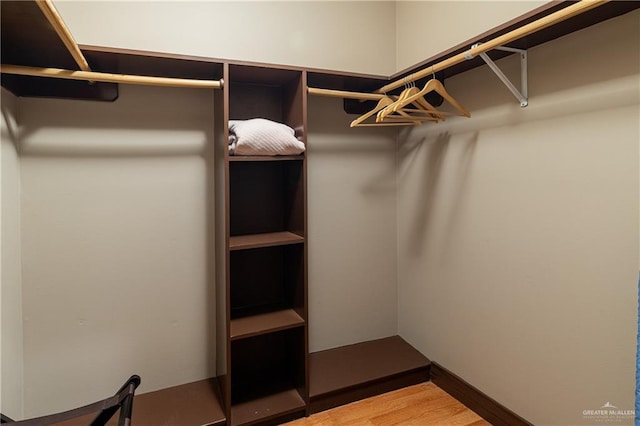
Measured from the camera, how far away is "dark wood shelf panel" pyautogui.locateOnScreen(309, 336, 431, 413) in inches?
74.9

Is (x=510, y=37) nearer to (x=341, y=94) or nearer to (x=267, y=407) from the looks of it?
(x=341, y=94)

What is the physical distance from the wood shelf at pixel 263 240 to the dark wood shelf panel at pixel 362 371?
0.80m

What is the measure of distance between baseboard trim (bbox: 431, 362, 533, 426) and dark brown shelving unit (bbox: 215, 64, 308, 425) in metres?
0.81

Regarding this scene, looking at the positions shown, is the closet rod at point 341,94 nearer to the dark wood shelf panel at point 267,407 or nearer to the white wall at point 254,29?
the white wall at point 254,29

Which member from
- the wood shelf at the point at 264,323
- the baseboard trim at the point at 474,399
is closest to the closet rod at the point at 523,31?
the wood shelf at the point at 264,323

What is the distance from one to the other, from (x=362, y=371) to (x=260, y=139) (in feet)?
4.60

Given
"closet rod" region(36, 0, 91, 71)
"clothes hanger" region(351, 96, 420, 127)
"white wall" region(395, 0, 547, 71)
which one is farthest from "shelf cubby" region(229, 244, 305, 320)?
"white wall" region(395, 0, 547, 71)

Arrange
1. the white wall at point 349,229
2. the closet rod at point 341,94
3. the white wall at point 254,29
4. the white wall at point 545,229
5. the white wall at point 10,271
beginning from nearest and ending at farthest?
the white wall at point 545,229 < the white wall at point 10,271 < the white wall at point 254,29 < the closet rod at point 341,94 < the white wall at point 349,229

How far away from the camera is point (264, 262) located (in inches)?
82.0

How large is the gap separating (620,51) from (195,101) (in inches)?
72.4

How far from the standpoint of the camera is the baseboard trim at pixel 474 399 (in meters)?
1.69

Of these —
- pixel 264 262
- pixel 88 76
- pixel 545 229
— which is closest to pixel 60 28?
pixel 88 76

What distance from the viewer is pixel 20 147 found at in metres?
1.64

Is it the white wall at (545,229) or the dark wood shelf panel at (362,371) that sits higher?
the white wall at (545,229)
